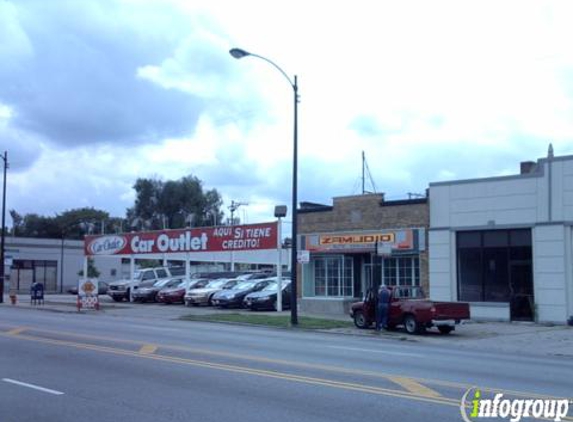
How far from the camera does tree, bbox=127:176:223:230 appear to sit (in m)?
92.9

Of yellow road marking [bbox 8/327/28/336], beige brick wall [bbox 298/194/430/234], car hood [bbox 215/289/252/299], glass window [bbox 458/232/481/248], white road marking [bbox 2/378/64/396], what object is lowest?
white road marking [bbox 2/378/64/396]

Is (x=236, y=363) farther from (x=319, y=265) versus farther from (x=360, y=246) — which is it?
(x=319, y=265)

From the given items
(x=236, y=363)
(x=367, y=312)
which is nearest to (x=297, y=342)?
(x=236, y=363)

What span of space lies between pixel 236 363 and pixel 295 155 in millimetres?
14451

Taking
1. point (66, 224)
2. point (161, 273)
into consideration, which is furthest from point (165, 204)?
point (161, 273)

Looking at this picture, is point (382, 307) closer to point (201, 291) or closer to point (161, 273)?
point (201, 291)

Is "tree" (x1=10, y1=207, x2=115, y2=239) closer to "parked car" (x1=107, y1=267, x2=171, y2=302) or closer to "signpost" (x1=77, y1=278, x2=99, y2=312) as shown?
"parked car" (x1=107, y1=267, x2=171, y2=302)

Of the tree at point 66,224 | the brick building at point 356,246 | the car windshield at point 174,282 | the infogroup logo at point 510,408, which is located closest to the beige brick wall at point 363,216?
the brick building at point 356,246

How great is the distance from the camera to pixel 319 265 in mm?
35781

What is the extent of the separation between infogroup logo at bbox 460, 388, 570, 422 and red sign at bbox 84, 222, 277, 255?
25433mm

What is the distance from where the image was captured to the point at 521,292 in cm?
2833

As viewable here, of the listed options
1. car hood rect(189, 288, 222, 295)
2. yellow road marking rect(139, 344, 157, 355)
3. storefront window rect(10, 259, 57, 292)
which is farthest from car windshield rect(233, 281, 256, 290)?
storefront window rect(10, 259, 57, 292)

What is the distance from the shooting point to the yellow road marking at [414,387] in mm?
10273

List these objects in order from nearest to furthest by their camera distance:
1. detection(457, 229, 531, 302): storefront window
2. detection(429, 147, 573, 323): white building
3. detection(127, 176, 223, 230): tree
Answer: detection(429, 147, 573, 323): white building < detection(457, 229, 531, 302): storefront window < detection(127, 176, 223, 230): tree
